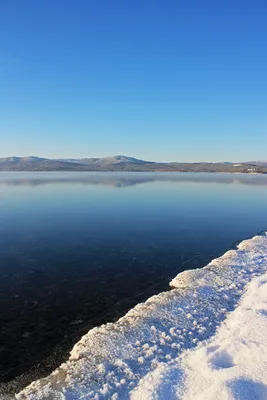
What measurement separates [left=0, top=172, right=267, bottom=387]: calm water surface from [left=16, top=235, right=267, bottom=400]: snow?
107cm

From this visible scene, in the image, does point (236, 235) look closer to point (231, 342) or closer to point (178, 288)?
point (178, 288)

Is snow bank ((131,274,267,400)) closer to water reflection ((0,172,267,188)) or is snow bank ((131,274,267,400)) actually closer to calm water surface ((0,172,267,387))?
calm water surface ((0,172,267,387))

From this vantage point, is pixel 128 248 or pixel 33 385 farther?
pixel 128 248

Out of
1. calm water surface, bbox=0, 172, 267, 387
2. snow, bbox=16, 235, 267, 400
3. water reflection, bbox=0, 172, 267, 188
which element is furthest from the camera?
water reflection, bbox=0, 172, 267, 188

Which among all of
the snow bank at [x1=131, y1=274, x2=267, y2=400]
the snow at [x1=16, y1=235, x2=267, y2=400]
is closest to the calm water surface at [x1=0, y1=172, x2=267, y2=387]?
the snow at [x1=16, y1=235, x2=267, y2=400]

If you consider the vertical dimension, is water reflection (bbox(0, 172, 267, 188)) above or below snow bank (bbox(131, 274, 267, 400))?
above

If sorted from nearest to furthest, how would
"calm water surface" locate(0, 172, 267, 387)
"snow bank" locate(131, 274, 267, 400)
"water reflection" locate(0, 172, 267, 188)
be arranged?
"snow bank" locate(131, 274, 267, 400), "calm water surface" locate(0, 172, 267, 387), "water reflection" locate(0, 172, 267, 188)

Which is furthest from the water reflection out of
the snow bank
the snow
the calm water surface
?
the snow bank

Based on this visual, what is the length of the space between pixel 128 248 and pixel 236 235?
31.0ft

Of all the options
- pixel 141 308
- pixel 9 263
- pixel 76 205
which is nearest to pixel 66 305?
pixel 141 308

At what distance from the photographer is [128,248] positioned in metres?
20.0

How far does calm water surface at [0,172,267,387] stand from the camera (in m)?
10.4

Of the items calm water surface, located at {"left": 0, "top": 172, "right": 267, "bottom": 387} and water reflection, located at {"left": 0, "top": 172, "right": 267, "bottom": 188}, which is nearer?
calm water surface, located at {"left": 0, "top": 172, "right": 267, "bottom": 387}

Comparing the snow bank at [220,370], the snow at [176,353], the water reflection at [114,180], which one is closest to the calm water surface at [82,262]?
the snow at [176,353]
